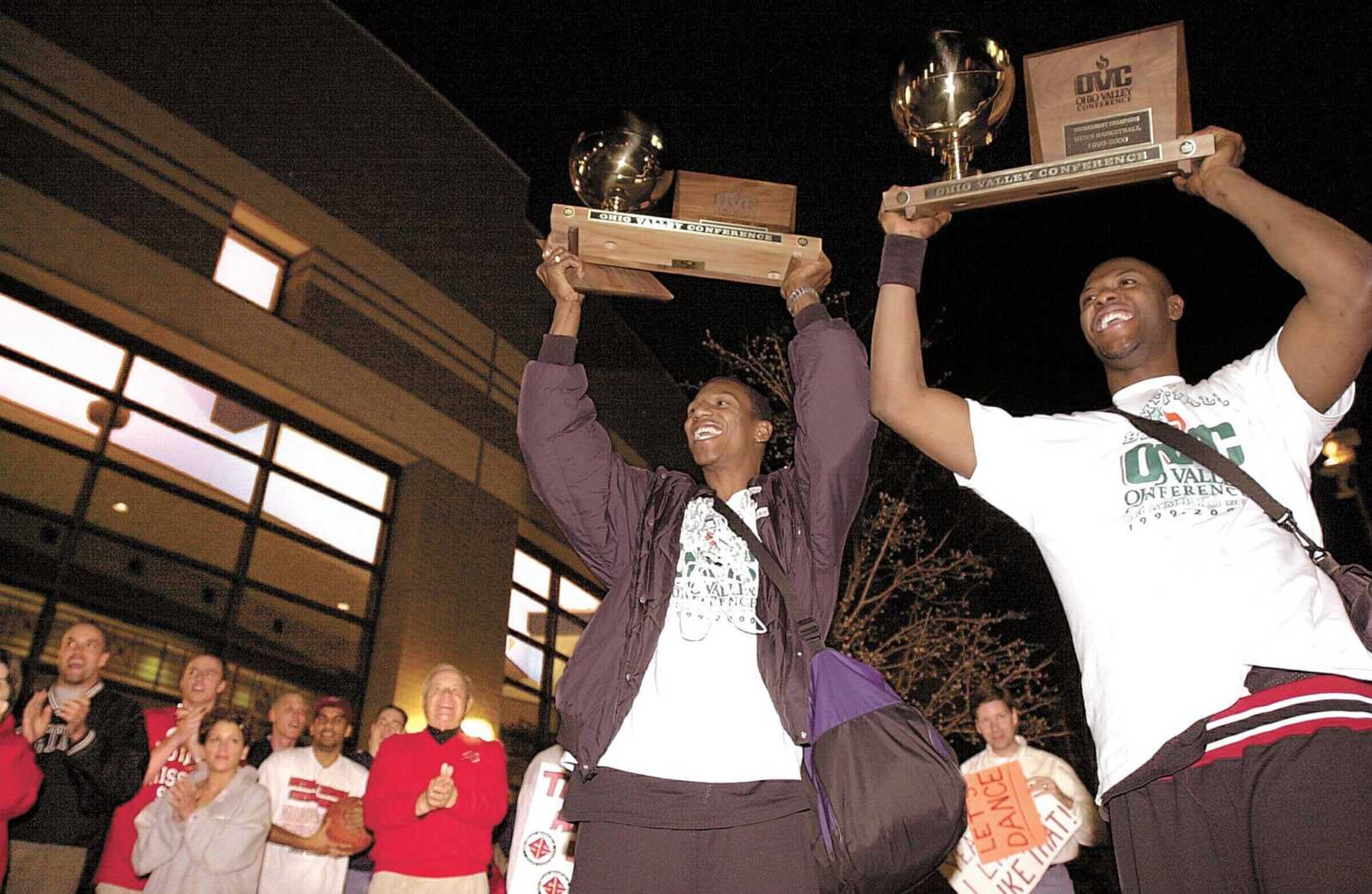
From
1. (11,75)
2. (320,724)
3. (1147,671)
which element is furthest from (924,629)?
(11,75)

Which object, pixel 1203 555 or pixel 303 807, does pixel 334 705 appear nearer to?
pixel 303 807

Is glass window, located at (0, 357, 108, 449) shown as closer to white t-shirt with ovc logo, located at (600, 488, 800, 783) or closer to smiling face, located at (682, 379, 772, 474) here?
smiling face, located at (682, 379, 772, 474)

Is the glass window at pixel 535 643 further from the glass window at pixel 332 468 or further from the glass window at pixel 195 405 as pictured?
the glass window at pixel 195 405

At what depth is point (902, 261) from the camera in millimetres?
2832

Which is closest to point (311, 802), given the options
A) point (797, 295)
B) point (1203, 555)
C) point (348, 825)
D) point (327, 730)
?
point (348, 825)

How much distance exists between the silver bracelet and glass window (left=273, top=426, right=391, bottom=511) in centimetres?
938

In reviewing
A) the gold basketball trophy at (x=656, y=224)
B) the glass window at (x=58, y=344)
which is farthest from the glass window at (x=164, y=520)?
the gold basketball trophy at (x=656, y=224)

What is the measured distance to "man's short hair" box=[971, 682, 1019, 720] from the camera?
21.3 feet

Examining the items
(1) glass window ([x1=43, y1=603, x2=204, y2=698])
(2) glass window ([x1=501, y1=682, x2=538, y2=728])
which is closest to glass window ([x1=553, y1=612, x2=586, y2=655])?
(2) glass window ([x1=501, y1=682, x2=538, y2=728])

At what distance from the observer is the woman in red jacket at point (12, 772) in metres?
4.55

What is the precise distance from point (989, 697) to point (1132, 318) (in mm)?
4333

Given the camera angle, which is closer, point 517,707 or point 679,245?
point 679,245

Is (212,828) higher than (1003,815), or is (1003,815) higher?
(1003,815)

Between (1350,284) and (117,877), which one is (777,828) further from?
(117,877)
